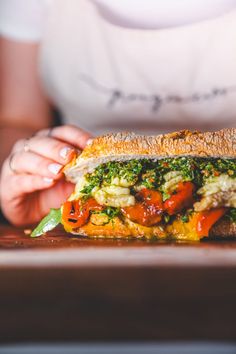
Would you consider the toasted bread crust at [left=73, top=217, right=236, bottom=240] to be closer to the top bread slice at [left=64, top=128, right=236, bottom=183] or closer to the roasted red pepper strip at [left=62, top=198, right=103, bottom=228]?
the roasted red pepper strip at [left=62, top=198, right=103, bottom=228]

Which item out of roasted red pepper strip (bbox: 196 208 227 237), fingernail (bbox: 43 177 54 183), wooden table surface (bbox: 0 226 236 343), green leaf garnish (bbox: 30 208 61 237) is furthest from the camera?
fingernail (bbox: 43 177 54 183)

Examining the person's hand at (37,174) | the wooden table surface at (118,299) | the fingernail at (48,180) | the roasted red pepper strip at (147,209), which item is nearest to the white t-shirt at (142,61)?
the person's hand at (37,174)

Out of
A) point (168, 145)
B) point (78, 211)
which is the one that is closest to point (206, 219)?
point (168, 145)

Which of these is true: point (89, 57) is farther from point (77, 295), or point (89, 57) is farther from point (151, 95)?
point (77, 295)

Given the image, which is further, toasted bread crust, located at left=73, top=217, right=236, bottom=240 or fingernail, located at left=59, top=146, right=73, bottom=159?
fingernail, located at left=59, top=146, right=73, bottom=159

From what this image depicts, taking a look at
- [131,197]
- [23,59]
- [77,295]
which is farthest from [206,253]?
[23,59]

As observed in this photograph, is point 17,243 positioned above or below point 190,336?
above

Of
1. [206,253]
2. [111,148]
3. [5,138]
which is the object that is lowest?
[206,253]

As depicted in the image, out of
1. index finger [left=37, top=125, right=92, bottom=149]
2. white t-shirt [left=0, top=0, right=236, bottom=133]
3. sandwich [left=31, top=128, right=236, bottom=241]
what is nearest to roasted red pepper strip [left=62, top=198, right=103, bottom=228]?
sandwich [left=31, top=128, right=236, bottom=241]
